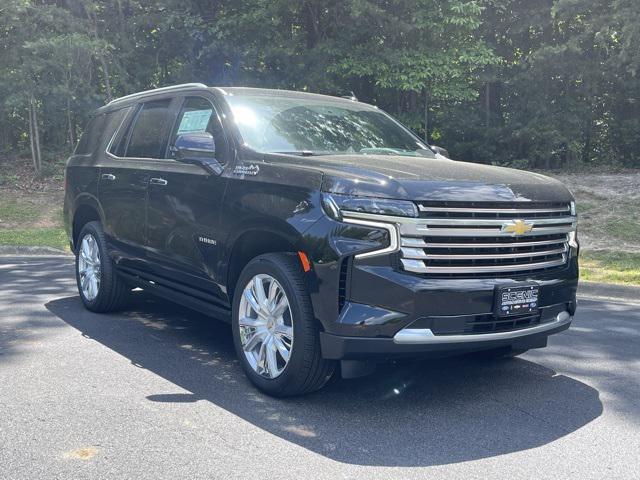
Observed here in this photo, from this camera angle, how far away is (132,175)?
6344 mm

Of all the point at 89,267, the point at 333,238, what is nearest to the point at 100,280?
the point at 89,267

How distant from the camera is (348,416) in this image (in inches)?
172

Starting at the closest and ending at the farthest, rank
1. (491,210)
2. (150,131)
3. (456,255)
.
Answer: (456,255) < (491,210) < (150,131)

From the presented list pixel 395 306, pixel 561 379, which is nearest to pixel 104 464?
pixel 395 306

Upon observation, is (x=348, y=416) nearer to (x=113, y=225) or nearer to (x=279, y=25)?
(x=113, y=225)

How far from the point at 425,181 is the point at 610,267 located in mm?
7125

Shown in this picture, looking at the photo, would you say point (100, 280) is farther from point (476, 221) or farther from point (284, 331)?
point (476, 221)

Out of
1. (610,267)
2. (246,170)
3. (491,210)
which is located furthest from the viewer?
(610,267)

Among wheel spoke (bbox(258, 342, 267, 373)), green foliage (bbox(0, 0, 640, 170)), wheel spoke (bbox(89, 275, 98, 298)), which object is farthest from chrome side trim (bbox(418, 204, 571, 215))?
green foliage (bbox(0, 0, 640, 170))

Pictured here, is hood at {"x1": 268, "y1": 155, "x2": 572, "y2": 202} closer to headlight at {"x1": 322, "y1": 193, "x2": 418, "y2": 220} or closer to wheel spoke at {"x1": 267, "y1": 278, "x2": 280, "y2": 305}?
headlight at {"x1": 322, "y1": 193, "x2": 418, "y2": 220}

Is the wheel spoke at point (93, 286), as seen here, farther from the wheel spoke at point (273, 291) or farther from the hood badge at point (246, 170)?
the wheel spoke at point (273, 291)

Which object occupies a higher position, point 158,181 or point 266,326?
point 158,181

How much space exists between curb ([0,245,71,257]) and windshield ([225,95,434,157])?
8.13 m

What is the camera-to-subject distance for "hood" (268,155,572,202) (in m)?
4.23
